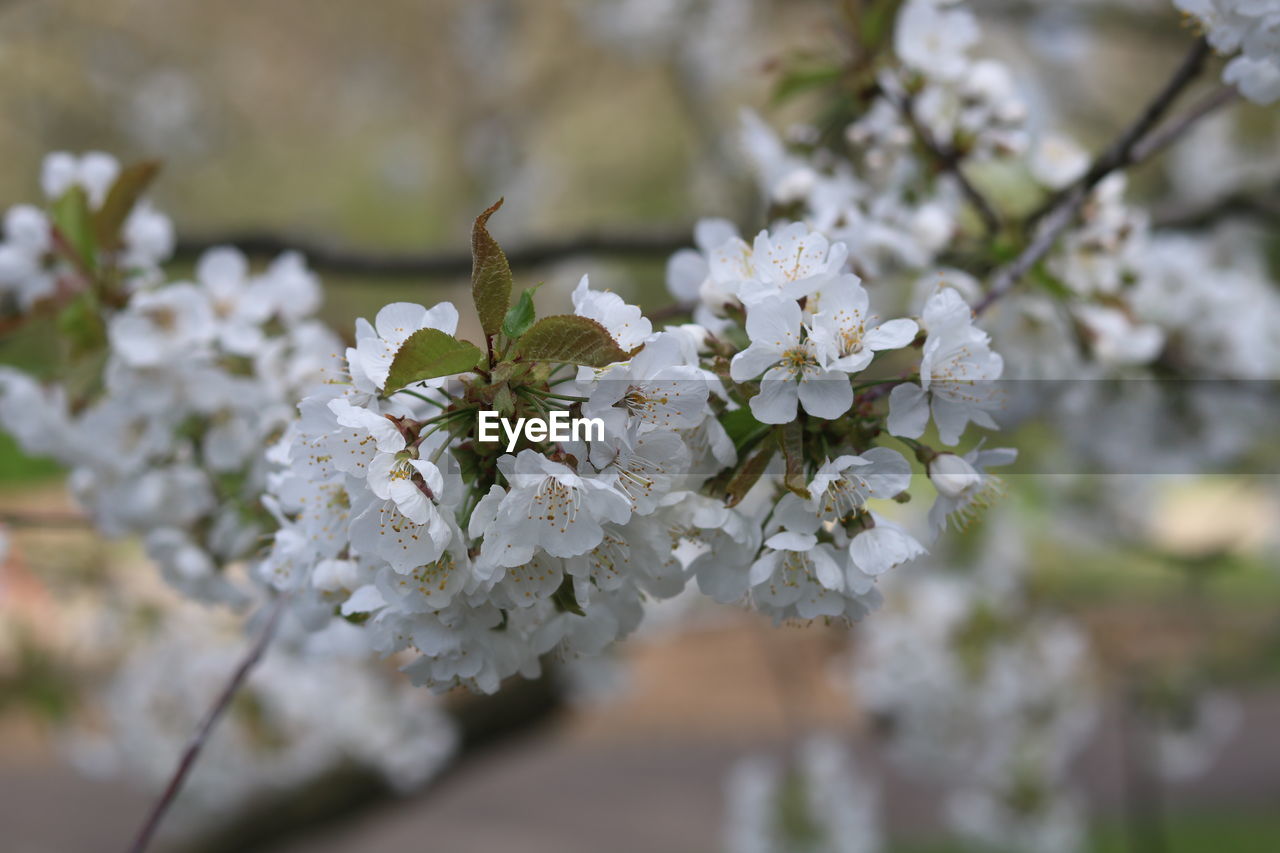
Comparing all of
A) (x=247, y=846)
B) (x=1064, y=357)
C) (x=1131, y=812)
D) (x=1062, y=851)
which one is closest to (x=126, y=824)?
(x=247, y=846)

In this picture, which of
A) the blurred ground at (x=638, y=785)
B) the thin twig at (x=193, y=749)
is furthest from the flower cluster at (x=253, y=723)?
the blurred ground at (x=638, y=785)

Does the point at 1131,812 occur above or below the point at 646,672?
below

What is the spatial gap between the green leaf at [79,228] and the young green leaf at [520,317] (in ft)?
3.03

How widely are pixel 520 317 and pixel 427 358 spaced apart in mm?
90

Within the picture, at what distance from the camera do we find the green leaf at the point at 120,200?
1.38 m

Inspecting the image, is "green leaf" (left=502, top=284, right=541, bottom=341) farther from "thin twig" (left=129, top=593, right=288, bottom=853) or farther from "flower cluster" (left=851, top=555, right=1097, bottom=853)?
"flower cluster" (left=851, top=555, right=1097, bottom=853)

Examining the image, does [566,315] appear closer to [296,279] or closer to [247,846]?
[296,279]

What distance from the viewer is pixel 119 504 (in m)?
1.34

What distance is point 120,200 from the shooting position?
140cm

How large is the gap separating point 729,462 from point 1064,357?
993 mm

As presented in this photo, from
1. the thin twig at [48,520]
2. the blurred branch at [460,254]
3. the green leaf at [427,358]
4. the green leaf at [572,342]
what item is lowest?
the green leaf at [427,358]

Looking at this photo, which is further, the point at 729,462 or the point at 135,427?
the point at 135,427

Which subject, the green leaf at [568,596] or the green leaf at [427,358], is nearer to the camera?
the green leaf at [427,358]

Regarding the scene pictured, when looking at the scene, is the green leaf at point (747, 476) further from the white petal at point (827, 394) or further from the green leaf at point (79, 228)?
the green leaf at point (79, 228)
